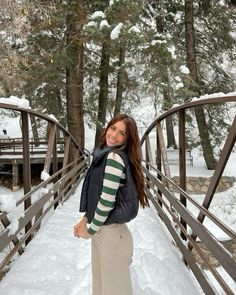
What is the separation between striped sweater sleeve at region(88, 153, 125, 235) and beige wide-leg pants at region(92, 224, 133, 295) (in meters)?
0.12

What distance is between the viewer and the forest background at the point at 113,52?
11023 mm

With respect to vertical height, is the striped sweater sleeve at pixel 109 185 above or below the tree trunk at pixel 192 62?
below

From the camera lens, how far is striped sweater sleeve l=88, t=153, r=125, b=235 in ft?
8.70

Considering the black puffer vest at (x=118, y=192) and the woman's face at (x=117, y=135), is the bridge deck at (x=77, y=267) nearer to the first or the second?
the black puffer vest at (x=118, y=192)

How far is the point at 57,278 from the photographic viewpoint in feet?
12.9

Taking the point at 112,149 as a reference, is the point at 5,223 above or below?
below

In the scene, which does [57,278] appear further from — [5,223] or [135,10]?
[135,10]

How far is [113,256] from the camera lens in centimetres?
279

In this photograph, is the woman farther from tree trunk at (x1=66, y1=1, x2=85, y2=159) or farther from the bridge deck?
tree trunk at (x1=66, y1=1, x2=85, y2=159)

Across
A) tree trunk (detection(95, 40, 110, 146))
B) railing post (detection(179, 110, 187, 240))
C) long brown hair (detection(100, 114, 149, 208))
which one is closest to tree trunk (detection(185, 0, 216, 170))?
tree trunk (detection(95, 40, 110, 146))

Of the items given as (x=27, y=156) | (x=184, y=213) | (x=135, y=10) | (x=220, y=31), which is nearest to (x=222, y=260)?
(x=184, y=213)

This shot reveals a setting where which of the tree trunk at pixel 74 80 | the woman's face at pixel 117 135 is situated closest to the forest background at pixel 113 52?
the tree trunk at pixel 74 80

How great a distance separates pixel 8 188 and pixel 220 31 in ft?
36.0

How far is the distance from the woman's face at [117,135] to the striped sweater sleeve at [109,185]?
0.14 metres
